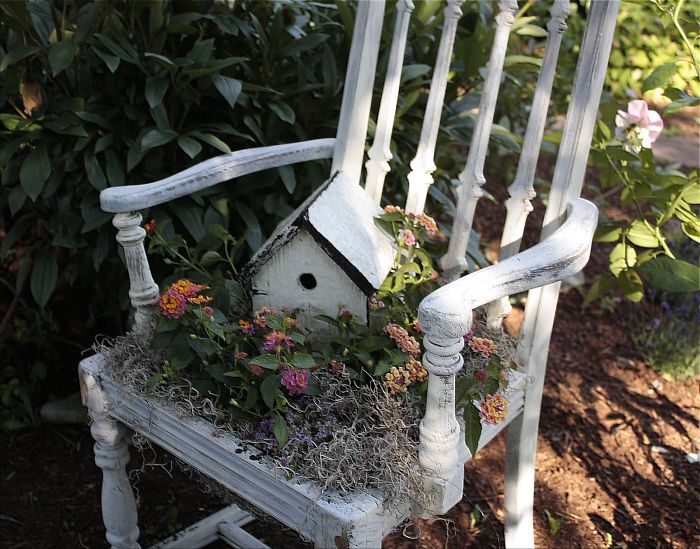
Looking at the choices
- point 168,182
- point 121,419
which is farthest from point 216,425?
point 168,182

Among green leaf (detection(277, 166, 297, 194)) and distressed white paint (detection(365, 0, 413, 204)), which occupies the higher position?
distressed white paint (detection(365, 0, 413, 204))

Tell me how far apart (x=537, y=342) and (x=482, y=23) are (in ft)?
3.59

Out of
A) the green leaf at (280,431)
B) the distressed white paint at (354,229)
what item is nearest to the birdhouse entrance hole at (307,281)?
the distressed white paint at (354,229)

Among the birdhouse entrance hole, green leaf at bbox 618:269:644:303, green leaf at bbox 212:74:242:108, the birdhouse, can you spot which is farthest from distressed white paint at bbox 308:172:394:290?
green leaf at bbox 618:269:644:303

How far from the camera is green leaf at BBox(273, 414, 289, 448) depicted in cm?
130

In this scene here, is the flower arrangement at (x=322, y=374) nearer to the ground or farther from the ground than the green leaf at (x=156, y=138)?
nearer to the ground

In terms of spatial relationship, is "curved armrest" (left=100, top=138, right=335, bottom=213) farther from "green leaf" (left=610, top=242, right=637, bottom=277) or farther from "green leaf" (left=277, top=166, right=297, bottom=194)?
"green leaf" (left=610, top=242, right=637, bottom=277)

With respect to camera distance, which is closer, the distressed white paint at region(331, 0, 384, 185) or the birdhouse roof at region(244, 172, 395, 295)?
the birdhouse roof at region(244, 172, 395, 295)

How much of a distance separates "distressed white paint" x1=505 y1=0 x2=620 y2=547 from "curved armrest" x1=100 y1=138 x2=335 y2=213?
0.58 meters

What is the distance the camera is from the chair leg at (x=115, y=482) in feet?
5.30

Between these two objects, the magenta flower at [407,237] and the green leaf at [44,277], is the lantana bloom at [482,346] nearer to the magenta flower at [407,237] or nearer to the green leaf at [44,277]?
the magenta flower at [407,237]

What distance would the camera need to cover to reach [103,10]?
1949 mm

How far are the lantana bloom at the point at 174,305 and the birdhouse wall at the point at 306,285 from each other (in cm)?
19

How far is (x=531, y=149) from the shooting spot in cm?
161
